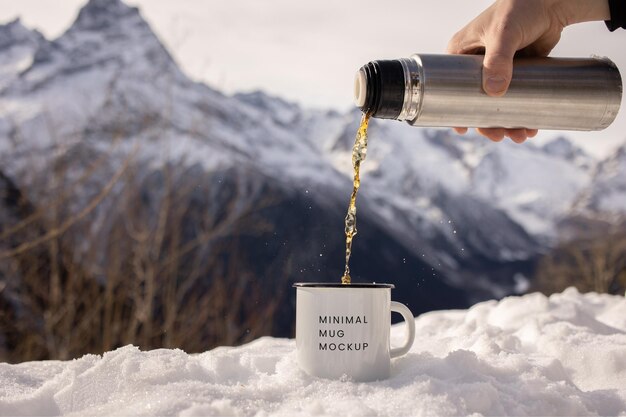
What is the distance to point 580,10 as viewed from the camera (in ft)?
3.61

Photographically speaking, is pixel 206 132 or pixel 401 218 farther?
pixel 401 218

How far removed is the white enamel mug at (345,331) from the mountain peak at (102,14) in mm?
9911

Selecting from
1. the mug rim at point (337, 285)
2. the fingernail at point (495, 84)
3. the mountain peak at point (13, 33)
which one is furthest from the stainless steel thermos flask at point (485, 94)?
the mountain peak at point (13, 33)

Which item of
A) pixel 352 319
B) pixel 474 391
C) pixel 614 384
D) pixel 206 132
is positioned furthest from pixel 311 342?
pixel 206 132

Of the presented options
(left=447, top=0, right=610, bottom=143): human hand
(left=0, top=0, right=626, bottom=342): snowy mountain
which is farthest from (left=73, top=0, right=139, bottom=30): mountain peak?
(left=447, top=0, right=610, bottom=143): human hand

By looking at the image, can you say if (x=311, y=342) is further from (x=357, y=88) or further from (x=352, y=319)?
(x=357, y=88)

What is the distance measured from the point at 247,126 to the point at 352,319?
34.9 ft

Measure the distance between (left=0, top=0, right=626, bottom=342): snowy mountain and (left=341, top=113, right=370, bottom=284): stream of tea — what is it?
0.03 metres

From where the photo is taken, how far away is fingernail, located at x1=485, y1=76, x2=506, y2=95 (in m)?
0.93

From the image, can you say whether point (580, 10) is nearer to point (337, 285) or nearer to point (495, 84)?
point (495, 84)

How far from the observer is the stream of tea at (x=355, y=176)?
890 mm

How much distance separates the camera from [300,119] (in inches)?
570

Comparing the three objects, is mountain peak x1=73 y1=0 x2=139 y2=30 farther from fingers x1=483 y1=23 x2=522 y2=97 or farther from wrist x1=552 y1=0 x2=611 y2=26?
fingers x1=483 y1=23 x2=522 y2=97

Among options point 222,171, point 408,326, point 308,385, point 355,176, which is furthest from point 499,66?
point 222,171
